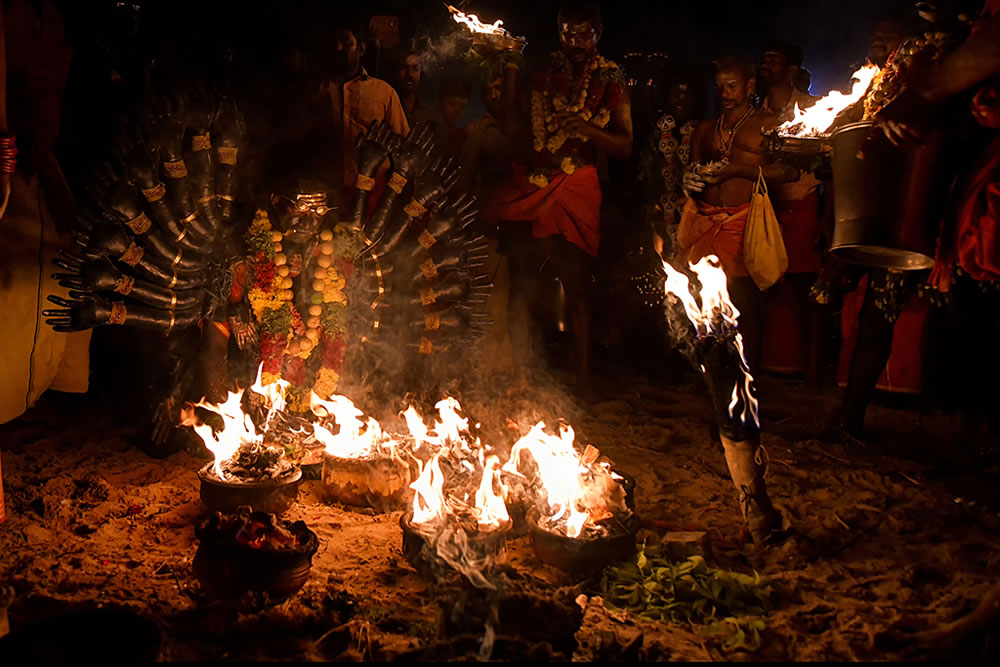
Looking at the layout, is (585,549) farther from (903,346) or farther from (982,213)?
(903,346)

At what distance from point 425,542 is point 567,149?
12.1 feet

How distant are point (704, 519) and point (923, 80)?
2.43 metres

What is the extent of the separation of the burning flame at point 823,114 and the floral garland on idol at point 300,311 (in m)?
2.83

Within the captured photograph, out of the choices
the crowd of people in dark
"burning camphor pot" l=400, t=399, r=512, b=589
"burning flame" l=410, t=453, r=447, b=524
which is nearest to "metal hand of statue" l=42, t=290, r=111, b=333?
the crowd of people in dark

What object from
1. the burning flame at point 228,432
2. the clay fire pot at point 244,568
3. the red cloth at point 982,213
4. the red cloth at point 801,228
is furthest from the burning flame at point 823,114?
the burning flame at point 228,432

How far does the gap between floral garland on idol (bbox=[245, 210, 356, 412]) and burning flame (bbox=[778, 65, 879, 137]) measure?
2.83m

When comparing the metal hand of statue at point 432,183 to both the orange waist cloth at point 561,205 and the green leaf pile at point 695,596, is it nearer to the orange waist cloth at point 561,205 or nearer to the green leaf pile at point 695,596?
the orange waist cloth at point 561,205

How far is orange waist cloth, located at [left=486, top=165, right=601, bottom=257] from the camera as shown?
19.3 ft

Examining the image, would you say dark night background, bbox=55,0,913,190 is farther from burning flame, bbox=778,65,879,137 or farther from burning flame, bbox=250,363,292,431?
burning flame, bbox=778,65,879,137

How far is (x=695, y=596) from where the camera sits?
123 inches

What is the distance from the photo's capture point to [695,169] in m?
5.63

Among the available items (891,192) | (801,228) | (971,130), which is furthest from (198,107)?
(801,228)

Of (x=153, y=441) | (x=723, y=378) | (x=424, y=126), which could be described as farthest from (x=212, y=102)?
(x=723, y=378)

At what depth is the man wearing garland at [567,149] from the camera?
579 centimetres
